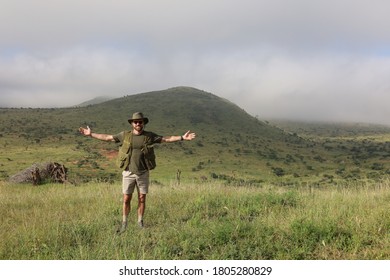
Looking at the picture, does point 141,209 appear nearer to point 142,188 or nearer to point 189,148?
point 142,188

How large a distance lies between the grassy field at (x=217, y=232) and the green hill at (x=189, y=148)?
657 inches

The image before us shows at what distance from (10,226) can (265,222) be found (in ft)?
16.6

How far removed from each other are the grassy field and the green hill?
16.7 metres

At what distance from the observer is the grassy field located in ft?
19.1

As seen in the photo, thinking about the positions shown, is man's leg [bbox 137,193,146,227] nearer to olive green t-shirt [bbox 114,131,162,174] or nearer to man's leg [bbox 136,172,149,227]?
man's leg [bbox 136,172,149,227]

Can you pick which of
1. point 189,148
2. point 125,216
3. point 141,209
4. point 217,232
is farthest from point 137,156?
point 189,148

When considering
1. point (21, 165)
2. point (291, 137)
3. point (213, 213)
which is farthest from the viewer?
point (291, 137)

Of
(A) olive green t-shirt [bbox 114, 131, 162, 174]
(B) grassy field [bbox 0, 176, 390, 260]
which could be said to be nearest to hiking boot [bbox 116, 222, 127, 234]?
(B) grassy field [bbox 0, 176, 390, 260]

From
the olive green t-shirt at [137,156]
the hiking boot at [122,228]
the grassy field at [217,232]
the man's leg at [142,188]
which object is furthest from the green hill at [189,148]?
the hiking boot at [122,228]

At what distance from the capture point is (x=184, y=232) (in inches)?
259

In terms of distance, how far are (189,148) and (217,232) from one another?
5328cm

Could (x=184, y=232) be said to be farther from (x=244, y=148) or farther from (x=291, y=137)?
(x=291, y=137)

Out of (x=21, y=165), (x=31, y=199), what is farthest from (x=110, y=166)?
(x=31, y=199)

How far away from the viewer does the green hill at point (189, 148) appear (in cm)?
4138
